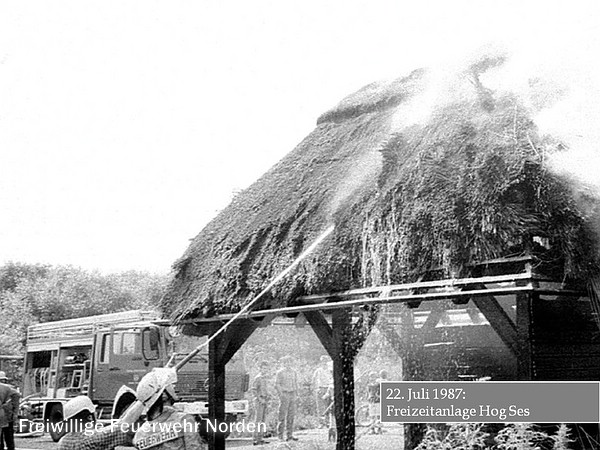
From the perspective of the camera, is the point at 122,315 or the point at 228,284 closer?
the point at 228,284

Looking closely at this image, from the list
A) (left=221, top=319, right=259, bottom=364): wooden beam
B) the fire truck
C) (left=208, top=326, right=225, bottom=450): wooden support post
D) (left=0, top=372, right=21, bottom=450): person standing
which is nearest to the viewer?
(left=221, top=319, right=259, bottom=364): wooden beam

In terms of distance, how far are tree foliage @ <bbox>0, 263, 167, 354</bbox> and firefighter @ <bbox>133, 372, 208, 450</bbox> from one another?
72.1ft

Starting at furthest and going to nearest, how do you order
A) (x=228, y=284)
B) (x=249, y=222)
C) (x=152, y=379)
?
(x=249, y=222) < (x=228, y=284) < (x=152, y=379)

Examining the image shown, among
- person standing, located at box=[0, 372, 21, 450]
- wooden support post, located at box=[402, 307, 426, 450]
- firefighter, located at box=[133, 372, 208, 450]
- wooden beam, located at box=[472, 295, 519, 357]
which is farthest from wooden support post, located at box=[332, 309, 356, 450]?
person standing, located at box=[0, 372, 21, 450]

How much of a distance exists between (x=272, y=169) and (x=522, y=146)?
5364 mm

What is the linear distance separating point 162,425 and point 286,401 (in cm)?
836

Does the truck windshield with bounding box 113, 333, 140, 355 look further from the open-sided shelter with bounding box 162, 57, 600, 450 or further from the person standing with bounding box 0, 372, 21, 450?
the open-sided shelter with bounding box 162, 57, 600, 450

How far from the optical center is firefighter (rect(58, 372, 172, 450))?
5652 millimetres

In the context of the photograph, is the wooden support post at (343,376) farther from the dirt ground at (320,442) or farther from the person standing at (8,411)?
the person standing at (8,411)

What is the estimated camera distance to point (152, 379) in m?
5.30

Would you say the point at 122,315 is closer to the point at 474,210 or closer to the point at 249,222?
the point at 249,222

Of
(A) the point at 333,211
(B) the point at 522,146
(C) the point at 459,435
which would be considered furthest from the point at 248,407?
(B) the point at 522,146

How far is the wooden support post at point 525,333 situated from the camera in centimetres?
688

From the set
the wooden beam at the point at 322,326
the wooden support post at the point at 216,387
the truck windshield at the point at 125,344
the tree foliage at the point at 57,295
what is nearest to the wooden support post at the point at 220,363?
the wooden support post at the point at 216,387
